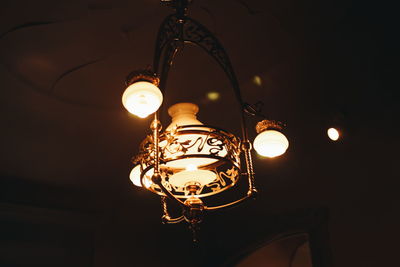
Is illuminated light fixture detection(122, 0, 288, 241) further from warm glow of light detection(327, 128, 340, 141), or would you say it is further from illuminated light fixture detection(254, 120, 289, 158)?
warm glow of light detection(327, 128, 340, 141)

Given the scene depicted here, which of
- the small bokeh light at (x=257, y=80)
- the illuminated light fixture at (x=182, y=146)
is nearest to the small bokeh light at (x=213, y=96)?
the small bokeh light at (x=257, y=80)

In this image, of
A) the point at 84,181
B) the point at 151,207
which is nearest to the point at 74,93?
the point at 84,181

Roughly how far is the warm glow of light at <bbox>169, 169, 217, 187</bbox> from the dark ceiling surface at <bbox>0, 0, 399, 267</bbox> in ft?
5.17

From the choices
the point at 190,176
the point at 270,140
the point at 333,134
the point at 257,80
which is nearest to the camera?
the point at 190,176

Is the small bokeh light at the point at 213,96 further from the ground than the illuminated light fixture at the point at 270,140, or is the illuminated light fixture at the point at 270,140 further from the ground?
the small bokeh light at the point at 213,96

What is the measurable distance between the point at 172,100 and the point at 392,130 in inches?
85.4

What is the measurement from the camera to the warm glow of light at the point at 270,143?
2479 mm

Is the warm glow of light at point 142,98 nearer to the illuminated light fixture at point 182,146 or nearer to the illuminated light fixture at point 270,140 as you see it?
the illuminated light fixture at point 182,146

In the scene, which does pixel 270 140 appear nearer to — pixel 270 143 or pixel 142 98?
pixel 270 143

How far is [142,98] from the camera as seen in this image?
6.59ft

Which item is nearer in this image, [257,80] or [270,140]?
[270,140]

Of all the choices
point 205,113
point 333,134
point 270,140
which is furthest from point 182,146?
point 333,134

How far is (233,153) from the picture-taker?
7.39 ft

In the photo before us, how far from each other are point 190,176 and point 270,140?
1.83 ft
